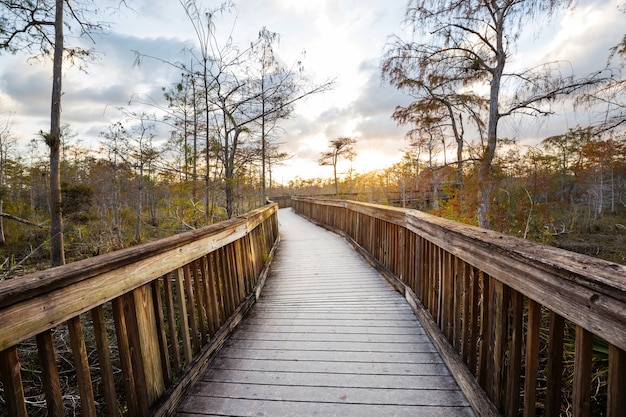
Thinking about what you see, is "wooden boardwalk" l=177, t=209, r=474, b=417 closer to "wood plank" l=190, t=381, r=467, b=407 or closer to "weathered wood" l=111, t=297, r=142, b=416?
"wood plank" l=190, t=381, r=467, b=407

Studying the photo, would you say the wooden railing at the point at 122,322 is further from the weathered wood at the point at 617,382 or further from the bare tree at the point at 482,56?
the bare tree at the point at 482,56

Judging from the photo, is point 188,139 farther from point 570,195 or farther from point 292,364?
point 570,195

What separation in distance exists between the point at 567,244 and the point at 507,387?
59.3ft

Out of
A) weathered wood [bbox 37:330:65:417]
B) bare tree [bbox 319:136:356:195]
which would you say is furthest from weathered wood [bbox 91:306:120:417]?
bare tree [bbox 319:136:356:195]

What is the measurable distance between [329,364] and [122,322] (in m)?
1.55

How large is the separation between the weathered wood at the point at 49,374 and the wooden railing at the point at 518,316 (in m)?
1.94

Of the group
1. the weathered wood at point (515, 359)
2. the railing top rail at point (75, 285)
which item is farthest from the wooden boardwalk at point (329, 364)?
the railing top rail at point (75, 285)

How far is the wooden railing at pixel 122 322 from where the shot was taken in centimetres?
103

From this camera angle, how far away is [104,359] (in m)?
1.41

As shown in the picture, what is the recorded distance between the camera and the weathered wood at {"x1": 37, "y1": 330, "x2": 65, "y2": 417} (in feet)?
3.64

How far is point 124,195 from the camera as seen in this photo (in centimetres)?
2434

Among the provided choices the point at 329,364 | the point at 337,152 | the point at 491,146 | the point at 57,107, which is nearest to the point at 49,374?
the point at 329,364

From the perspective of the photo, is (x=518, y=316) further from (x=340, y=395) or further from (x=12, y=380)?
(x=12, y=380)

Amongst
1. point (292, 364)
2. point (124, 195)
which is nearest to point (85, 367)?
point (292, 364)
